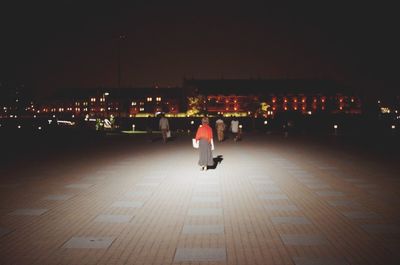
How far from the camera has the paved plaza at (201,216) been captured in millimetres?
5754

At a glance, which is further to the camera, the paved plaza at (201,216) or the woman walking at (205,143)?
the woman walking at (205,143)

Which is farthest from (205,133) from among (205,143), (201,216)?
(201,216)

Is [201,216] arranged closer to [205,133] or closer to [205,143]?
[205,143]

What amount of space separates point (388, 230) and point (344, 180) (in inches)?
208

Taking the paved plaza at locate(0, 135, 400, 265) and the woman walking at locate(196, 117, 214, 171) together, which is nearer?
the paved plaza at locate(0, 135, 400, 265)

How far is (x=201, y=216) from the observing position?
7.86 metres

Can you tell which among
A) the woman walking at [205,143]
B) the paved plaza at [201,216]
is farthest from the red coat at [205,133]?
the paved plaza at [201,216]

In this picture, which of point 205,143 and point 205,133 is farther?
point 205,133

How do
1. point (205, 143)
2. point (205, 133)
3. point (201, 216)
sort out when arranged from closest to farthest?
point (201, 216) → point (205, 143) → point (205, 133)

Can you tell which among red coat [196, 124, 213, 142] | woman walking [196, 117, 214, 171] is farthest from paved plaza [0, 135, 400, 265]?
red coat [196, 124, 213, 142]

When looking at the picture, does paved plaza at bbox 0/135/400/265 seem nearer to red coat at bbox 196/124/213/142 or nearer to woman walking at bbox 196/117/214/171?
woman walking at bbox 196/117/214/171

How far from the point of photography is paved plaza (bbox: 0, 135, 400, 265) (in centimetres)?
575

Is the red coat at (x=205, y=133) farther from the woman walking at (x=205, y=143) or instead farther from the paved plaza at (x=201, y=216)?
the paved plaza at (x=201, y=216)

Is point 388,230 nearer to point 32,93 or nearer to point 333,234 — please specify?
point 333,234
